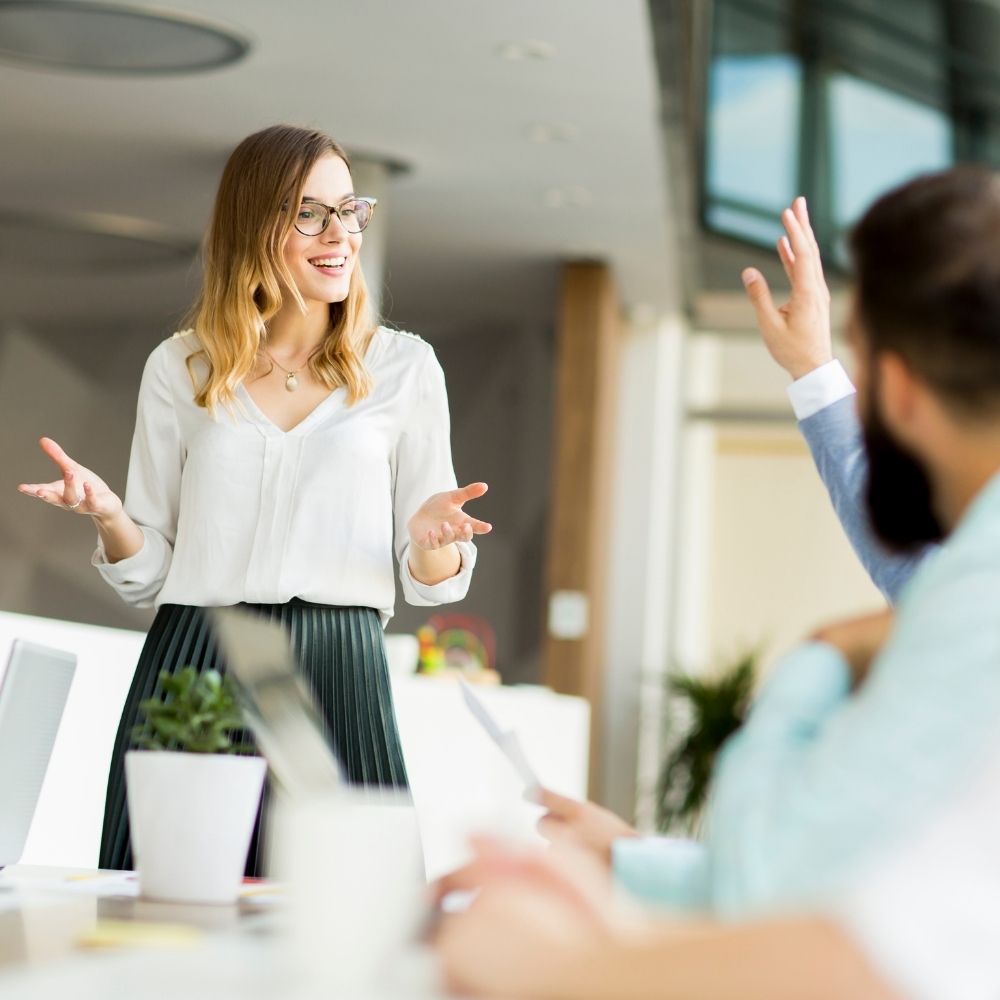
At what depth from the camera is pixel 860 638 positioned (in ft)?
3.09

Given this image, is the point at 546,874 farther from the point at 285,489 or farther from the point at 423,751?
the point at 423,751

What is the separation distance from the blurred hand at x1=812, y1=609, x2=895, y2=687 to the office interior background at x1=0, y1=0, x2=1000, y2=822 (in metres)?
3.67

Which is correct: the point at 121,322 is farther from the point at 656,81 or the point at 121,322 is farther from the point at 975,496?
the point at 975,496

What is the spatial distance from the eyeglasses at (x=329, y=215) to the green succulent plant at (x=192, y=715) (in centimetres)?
103

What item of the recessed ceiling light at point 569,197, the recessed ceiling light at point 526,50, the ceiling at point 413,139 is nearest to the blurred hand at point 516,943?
the ceiling at point 413,139

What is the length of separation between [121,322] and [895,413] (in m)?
7.84

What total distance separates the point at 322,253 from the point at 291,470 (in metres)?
0.30

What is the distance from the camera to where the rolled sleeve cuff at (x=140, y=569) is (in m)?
2.01

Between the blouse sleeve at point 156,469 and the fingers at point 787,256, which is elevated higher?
the fingers at point 787,256

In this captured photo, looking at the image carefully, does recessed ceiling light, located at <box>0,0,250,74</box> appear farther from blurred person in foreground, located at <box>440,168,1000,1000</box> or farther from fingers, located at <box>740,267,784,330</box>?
blurred person in foreground, located at <box>440,168,1000,1000</box>

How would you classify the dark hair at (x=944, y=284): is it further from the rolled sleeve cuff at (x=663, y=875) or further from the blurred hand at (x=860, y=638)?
the rolled sleeve cuff at (x=663, y=875)

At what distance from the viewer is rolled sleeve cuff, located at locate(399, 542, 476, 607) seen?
2.09 metres

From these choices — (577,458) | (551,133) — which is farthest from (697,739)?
(551,133)

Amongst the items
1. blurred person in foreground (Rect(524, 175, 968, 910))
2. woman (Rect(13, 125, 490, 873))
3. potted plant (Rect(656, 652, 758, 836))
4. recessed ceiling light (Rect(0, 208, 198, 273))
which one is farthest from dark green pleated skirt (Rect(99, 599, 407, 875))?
potted plant (Rect(656, 652, 758, 836))
